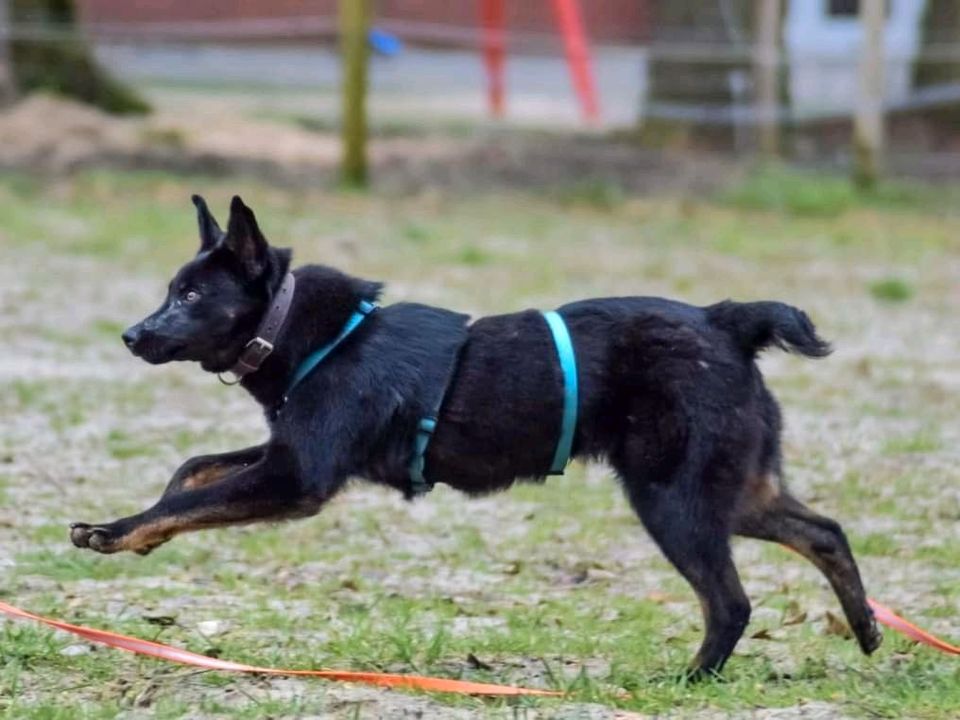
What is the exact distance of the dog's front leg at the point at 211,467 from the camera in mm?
5527

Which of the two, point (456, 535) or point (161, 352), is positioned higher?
point (161, 352)

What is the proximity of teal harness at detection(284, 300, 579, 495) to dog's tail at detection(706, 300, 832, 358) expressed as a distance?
469mm

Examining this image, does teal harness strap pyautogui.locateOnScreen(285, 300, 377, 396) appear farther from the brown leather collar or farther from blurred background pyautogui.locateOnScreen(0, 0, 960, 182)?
blurred background pyautogui.locateOnScreen(0, 0, 960, 182)

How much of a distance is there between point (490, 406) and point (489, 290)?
6.94 m

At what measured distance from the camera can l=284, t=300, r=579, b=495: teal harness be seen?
5.34 m

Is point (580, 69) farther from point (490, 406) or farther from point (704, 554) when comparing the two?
point (704, 554)

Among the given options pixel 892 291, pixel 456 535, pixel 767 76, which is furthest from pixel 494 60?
pixel 456 535

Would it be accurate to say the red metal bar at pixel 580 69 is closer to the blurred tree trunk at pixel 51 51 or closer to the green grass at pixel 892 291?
the blurred tree trunk at pixel 51 51

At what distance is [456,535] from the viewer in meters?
7.20

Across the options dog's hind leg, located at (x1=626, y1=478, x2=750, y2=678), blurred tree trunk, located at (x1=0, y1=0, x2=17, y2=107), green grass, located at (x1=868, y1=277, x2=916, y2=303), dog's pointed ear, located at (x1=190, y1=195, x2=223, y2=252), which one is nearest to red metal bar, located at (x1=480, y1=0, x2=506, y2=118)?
blurred tree trunk, located at (x1=0, y1=0, x2=17, y2=107)

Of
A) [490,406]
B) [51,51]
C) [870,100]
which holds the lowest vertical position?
[870,100]

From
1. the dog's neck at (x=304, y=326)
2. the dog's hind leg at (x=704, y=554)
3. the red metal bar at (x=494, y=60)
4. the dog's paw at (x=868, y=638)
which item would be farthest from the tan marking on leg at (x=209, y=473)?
the red metal bar at (x=494, y=60)

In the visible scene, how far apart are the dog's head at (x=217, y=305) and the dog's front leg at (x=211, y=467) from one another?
0.97 feet

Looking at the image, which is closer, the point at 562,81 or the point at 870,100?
the point at 870,100
